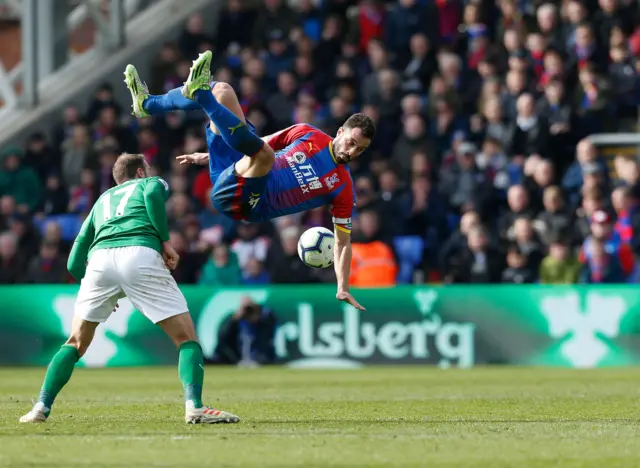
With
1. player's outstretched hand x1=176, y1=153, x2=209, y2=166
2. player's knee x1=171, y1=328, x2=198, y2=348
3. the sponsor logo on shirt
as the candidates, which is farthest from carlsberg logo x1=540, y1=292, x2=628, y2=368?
player's knee x1=171, y1=328, x2=198, y2=348

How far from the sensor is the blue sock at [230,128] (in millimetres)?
→ 10172

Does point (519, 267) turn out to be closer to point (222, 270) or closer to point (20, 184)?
point (222, 270)

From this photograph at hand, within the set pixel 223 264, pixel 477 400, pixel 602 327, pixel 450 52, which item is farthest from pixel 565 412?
pixel 450 52

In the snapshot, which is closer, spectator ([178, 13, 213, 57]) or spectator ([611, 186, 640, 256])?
spectator ([611, 186, 640, 256])

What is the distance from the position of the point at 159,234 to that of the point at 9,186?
12900 millimetres

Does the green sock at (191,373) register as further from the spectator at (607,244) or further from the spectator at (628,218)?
the spectator at (628,218)

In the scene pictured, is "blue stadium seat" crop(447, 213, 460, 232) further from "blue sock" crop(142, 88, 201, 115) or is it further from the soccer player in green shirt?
the soccer player in green shirt

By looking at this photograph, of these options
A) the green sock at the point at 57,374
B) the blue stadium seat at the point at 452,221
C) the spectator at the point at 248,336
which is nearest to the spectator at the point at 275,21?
the blue stadium seat at the point at 452,221

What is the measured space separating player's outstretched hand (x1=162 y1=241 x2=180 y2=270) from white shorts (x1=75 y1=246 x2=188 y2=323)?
0.07 meters

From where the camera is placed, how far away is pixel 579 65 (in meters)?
20.3

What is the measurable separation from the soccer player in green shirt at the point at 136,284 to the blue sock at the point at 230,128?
0.75 m

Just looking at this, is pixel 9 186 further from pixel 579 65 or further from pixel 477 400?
pixel 477 400

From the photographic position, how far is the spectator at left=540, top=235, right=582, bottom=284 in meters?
18.4

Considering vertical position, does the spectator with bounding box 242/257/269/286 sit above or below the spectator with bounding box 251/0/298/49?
below
